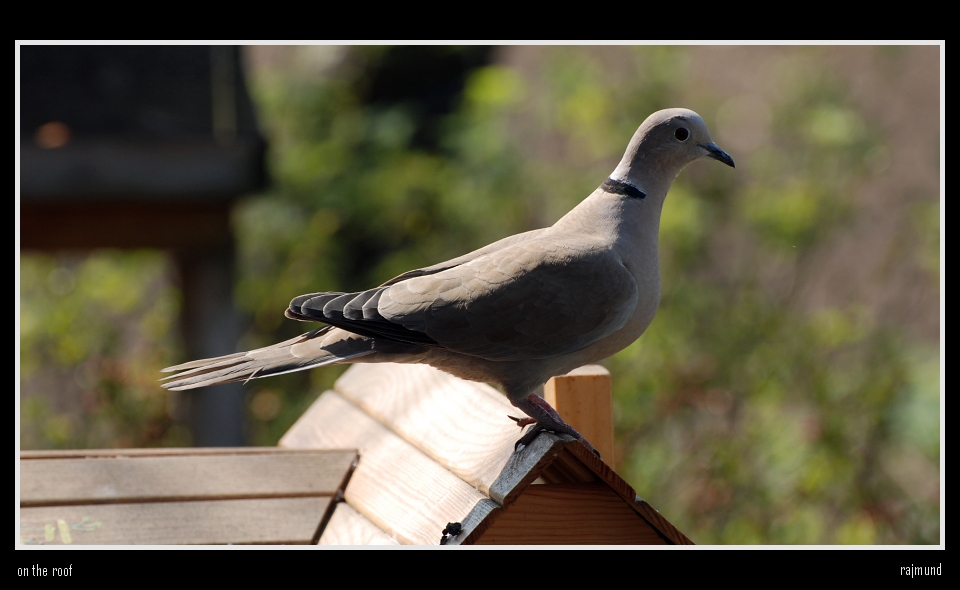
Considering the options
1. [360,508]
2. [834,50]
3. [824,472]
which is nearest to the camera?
[360,508]

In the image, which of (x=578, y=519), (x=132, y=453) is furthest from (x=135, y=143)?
(x=578, y=519)

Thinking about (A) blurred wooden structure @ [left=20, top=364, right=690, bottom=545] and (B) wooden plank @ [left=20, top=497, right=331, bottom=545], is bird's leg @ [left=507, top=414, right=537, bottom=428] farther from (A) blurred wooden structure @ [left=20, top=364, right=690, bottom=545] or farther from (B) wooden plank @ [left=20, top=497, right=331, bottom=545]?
(B) wooden plank @ [left=20, top=497, right=331, bottom=545]

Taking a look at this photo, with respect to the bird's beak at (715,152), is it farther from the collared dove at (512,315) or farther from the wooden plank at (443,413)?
the wooden plank at (443,413)

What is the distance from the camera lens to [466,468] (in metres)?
2.15

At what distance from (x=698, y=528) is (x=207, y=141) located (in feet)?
10.5

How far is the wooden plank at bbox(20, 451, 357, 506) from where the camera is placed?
7.85 ft

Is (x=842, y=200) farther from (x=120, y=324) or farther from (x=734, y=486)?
(x=120, y=324)

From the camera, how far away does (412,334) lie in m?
2.16

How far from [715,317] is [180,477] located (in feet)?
10.5

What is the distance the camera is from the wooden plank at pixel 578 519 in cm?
202

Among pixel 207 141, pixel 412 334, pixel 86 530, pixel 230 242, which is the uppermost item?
pixel 207 141

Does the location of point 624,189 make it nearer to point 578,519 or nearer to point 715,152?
point 715,152

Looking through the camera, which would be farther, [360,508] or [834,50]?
[834,50]

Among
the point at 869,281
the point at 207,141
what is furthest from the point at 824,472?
the point at 207,141
